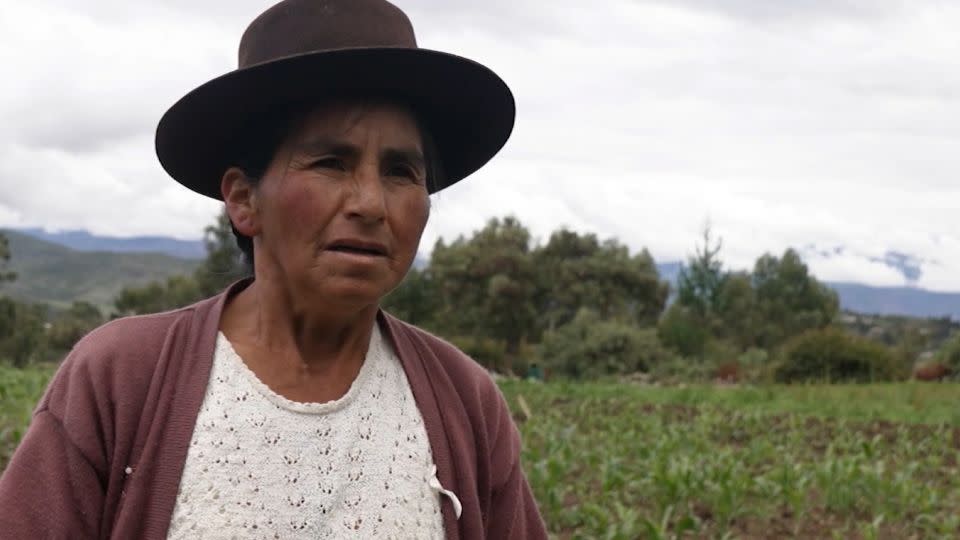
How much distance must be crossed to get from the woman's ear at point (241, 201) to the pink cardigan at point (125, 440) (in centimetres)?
10

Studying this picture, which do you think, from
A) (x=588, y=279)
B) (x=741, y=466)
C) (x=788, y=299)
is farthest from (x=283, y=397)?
(x=788, y=299)

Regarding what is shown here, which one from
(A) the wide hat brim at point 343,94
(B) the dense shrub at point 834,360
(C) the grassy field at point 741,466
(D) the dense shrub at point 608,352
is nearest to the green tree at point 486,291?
(D) the dense shrub at point 608,352

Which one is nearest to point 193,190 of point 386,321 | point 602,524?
point 386,321

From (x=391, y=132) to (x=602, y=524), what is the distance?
3961mm

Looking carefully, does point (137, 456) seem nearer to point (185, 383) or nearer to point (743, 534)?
point (185, 383)

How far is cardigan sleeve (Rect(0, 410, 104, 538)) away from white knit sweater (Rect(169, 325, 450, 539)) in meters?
0.11

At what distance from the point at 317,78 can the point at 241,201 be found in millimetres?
210

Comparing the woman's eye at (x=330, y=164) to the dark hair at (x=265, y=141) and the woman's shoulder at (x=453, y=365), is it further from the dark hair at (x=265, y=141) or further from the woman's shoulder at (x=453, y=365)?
the woman's shoulder at (x=453, y=365)

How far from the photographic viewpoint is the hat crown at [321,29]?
150cm

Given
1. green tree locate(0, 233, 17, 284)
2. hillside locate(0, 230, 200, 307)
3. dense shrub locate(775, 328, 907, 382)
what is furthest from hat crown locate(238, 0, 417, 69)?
hillside locate(0, 230, 200, 307)

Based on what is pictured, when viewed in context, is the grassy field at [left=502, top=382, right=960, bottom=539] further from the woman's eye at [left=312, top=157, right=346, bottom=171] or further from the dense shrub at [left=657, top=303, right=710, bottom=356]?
the dense shrub at [left=657, top=303, right=710, bottom=356]

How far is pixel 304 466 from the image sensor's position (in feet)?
4.82

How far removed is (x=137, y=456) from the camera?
4.57ft

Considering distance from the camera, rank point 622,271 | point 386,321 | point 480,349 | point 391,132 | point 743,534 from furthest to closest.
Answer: point 622,271
point 480,349
point 743,534
point 386,321
point 391,132
